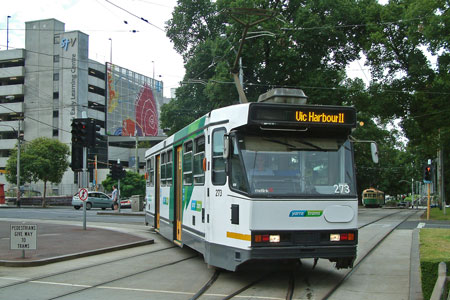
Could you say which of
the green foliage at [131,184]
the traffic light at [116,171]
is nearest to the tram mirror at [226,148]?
the traffic light at [116,171]

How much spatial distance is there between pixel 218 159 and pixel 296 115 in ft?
5.56

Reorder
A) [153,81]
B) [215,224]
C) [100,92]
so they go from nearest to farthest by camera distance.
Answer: [215,224]
[100,92]
[153,81]

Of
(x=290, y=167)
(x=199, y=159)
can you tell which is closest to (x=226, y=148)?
(x=290, y=167)

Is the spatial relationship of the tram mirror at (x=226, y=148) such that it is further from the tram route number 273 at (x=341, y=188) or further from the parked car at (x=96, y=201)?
the parked car at (x=96, y=201)

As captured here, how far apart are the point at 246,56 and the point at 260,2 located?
3743 mm

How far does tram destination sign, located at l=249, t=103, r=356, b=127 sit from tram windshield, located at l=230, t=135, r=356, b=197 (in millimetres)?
293

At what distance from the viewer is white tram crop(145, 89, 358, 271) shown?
810 centimetres

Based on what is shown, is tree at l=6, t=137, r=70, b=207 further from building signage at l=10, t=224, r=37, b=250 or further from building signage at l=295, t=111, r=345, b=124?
building signage at l=295, t=111, r=345, b=124

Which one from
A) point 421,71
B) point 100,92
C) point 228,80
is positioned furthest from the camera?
point 100,92

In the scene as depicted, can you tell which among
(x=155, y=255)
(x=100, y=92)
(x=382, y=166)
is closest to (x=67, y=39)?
(x=100, y=92)

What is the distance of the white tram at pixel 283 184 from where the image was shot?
8102mm

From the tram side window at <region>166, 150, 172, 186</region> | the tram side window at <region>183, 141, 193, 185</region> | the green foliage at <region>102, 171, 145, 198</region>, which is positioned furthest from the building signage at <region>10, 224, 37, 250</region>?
the green foliage at <region>102, 171, 145, 198</region>

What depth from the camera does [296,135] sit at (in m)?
8.53

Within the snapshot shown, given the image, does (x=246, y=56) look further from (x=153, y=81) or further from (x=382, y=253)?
(x=153, y=81)
